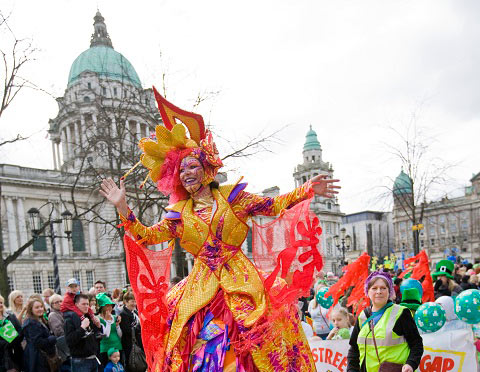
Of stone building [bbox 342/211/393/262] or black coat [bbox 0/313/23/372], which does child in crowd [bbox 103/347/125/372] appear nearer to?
black coat [bbox 0/313/23/372]

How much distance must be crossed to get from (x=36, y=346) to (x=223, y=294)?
13.1ft

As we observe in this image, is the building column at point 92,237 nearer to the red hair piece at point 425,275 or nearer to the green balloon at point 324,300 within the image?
the green balloon at point 324,300

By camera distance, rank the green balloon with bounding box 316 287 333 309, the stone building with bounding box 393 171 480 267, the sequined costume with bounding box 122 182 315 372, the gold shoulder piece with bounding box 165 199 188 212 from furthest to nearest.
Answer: the stone building with bounding box 393 171 480 267, the green balloon with bounding box 316 287 333 309, the gold shoulder piece with bounding box 165 199 188 212, the sequined costume with bounding box 122 182 315 372

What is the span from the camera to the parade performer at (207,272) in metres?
2.99

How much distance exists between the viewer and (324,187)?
3562 millimetres

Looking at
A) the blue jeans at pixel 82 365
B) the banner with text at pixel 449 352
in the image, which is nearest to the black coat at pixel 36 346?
the blue jeans at pixel 82 365

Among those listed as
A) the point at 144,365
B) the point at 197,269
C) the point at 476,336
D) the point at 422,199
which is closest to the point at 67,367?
the point at 144,365

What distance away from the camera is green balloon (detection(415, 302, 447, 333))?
4.16 m

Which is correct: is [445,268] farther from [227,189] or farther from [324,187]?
[227,189]

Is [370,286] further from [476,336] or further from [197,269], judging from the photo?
[476,336]

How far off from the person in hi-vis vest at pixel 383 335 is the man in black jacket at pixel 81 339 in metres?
3.49

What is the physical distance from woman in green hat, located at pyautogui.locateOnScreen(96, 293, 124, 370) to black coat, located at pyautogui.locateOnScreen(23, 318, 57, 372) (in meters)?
0.68

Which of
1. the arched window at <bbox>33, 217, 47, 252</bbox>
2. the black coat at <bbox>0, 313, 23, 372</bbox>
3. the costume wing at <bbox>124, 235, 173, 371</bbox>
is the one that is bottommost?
the arched window at <bbox>33, 217, 47, 252</bbox>

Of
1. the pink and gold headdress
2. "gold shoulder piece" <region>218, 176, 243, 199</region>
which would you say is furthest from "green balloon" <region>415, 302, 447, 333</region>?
the pink and gold headdress
